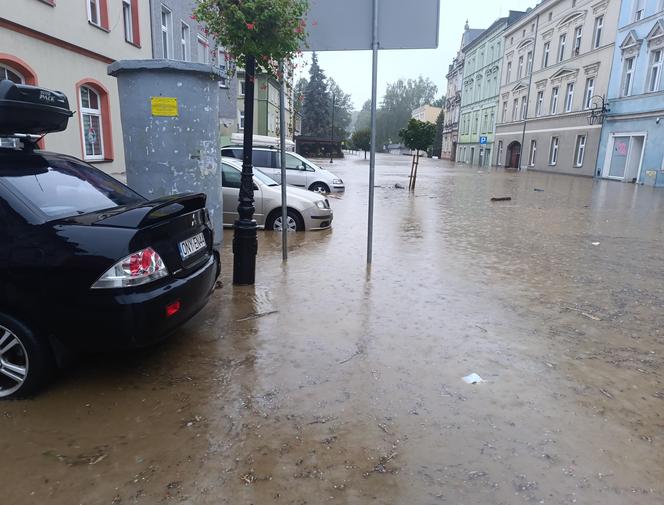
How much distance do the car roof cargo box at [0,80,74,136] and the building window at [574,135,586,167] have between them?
3695 cm

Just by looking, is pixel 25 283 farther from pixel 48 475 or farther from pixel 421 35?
pixel 421 35

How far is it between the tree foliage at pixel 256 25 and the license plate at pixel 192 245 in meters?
2.38

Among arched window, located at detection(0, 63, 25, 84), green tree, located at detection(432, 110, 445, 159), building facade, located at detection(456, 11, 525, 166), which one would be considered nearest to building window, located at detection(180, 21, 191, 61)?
arched window, located at detection(0, 63, 25, 84)

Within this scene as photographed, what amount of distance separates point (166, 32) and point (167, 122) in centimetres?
1593

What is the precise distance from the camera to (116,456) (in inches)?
108

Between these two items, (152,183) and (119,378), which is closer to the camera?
(119,378)

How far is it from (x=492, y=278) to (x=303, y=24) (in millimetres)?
4108

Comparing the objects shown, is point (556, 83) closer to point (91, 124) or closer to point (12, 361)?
point (91, 124)

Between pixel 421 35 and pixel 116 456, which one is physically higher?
pixel 421 35

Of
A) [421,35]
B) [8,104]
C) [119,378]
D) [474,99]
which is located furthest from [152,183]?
[474,99]

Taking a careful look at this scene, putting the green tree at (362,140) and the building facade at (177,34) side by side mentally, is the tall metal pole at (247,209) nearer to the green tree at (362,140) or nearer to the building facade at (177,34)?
the building facade at (177,34)

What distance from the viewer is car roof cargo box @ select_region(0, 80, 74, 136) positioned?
12.4ft

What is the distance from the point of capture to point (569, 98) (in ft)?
122

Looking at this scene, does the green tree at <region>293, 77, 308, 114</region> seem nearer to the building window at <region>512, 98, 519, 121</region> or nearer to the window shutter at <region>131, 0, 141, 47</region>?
the window shutter at <region>131, 0, 141, 47</region>
